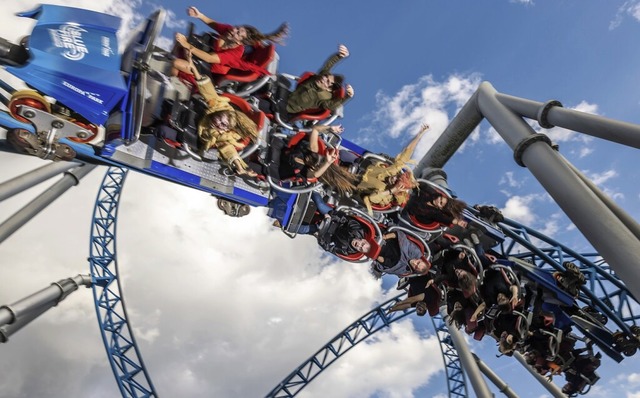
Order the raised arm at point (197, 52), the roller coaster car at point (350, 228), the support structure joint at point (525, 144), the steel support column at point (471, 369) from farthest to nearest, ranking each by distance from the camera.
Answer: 1. the steel support column at point (471, 369)
2. the roller coaster car at point (350, 228)
3. the support structure joint at point (525, 144)
4. the raised arm at point (197, 52)

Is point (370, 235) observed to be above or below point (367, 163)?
below

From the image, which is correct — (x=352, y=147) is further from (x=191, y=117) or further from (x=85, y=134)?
(x=85, y=134)

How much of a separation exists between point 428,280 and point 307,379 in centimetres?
1142

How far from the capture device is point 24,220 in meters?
6.92

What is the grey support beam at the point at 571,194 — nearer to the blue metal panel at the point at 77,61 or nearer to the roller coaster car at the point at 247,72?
the roller coaster car at the point at 247,72

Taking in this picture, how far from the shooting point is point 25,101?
319 centimetres

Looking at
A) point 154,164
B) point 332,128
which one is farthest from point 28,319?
point 332,128

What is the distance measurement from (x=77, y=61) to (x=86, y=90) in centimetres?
21

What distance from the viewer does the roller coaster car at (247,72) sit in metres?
4.08

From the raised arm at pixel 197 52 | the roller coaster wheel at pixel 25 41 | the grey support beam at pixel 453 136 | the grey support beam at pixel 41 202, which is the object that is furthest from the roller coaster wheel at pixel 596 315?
the grey support beam at pixel 41 202

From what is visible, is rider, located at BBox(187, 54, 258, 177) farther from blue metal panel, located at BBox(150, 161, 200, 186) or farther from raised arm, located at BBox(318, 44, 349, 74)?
raised arm, located at BBox(318, 44, 349, 74)

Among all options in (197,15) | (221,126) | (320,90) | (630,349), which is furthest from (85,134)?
(630,349)

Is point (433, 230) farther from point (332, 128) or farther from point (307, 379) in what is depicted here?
point (307, 379)

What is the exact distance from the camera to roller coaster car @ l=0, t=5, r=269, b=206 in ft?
10.2
